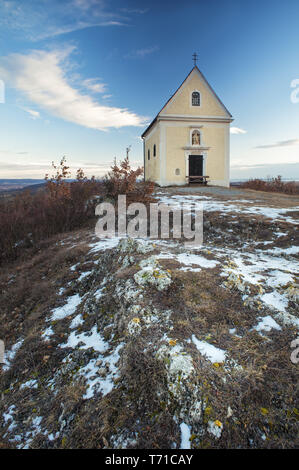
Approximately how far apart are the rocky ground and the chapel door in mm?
16700

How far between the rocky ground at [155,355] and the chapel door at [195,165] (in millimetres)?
16700

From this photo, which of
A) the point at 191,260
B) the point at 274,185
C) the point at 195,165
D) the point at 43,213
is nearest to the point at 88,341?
the point at 191,260

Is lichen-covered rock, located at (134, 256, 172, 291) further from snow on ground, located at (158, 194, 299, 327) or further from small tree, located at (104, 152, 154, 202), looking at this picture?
small tree, located at (104, 152, 154, 202)

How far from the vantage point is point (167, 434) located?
2348mm

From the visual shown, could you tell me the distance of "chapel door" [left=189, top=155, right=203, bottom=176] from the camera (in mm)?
21375

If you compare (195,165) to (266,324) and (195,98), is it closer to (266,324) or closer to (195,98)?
(195,98)

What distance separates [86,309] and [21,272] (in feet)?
14.0

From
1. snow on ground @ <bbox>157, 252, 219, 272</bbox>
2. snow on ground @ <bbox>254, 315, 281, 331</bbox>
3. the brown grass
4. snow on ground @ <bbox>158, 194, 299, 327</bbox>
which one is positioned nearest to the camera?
snow on ground @ <bbox>254, 315, 281, 331</bbox>

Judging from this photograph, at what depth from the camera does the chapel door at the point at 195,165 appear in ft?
70.1

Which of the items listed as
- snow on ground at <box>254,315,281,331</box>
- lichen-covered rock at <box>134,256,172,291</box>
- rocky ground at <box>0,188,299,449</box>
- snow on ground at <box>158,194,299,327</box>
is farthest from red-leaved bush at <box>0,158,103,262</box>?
snow on ground at <box>254,315,281,331</box>

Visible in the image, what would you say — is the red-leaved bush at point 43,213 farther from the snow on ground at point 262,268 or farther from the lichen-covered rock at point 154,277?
the lichen-covered rock at point 154,277

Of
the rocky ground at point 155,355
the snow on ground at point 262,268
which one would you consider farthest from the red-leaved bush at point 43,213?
the snow on ground at point 262,268
